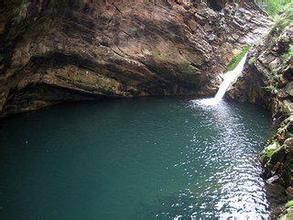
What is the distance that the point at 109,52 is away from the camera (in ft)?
157

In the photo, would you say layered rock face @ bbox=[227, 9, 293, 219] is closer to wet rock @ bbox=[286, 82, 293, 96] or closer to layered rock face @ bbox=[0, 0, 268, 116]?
wet rock @ bbox=[286, 82, 293, 96]

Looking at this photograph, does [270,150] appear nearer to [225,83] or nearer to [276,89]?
[276,89]

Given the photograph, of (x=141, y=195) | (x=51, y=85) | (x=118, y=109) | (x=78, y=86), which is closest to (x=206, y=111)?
(x=118, y=109)

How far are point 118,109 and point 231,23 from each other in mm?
28017

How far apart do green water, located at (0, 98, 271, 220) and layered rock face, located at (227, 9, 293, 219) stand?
167cm

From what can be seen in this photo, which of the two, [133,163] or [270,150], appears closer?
[270,150]

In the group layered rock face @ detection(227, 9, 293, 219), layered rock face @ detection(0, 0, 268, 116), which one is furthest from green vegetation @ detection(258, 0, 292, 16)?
layered rock face @ detection(227, 9, 293, 219)

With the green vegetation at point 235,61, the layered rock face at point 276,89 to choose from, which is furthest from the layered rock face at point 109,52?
the layered rock face at point 276,89

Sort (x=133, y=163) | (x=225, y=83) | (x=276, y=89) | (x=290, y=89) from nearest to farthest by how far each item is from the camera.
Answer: (x=133, y=163) < (x=290, y=89) < (x=276, y=89) < (x=225, y=83)

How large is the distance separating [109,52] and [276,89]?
2027 cm

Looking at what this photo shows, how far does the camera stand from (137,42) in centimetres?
4972

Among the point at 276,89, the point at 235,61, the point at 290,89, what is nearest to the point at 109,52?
the point at 276,89

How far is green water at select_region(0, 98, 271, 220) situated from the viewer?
83.5 feet

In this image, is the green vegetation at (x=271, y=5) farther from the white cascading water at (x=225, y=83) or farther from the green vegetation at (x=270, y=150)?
the green vegetation at (x=270, y=150)
